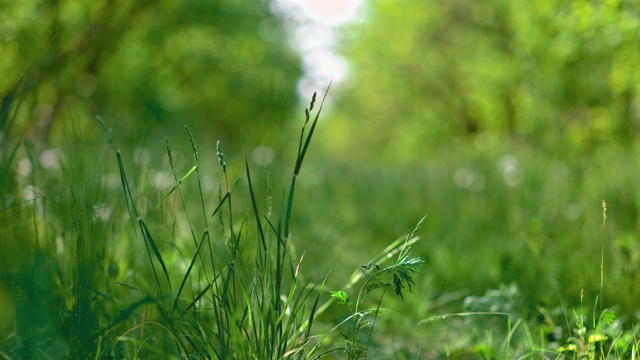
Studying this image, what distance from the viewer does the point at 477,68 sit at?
1662 cm

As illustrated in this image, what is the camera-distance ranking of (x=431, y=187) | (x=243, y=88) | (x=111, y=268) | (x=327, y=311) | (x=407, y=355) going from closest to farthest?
1. (x=111, y=268)
2. (x=407, y=355)
3. (x=327, y=311)
4. (x=431, y=187)
5. (x=243, y=88)

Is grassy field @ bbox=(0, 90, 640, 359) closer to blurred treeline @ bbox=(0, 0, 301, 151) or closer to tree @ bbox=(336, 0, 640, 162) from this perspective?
tree @ bbox=(336, 0, 640, 162)

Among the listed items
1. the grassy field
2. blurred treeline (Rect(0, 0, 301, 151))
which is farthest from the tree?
blurred treeline (Rect(0, 0, 301, 151))

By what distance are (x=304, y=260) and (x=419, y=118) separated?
20815 mm

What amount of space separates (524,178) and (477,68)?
12.0 meters

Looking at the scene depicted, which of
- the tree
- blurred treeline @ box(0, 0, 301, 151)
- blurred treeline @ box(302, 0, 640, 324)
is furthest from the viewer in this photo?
blurred treeline @ box(0, 0, 301, 151)

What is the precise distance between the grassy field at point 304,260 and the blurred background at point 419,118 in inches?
1.2

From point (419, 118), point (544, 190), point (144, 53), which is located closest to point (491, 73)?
point (419, 118)

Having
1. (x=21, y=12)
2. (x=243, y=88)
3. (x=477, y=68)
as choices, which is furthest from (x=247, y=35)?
(x=477, y=68)

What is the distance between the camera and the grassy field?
147cm

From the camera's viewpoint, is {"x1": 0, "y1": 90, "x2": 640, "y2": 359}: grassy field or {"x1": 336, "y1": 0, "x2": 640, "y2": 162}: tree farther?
{"x1": 336, "y1": 0, "x2": 640, "y2": 162}: tree

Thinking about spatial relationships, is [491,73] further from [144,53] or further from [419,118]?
[144,53]

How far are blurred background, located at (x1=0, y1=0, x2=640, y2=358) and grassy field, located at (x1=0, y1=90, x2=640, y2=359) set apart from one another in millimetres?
31

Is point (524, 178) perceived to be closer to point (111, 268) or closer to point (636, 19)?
point (636, 19)
